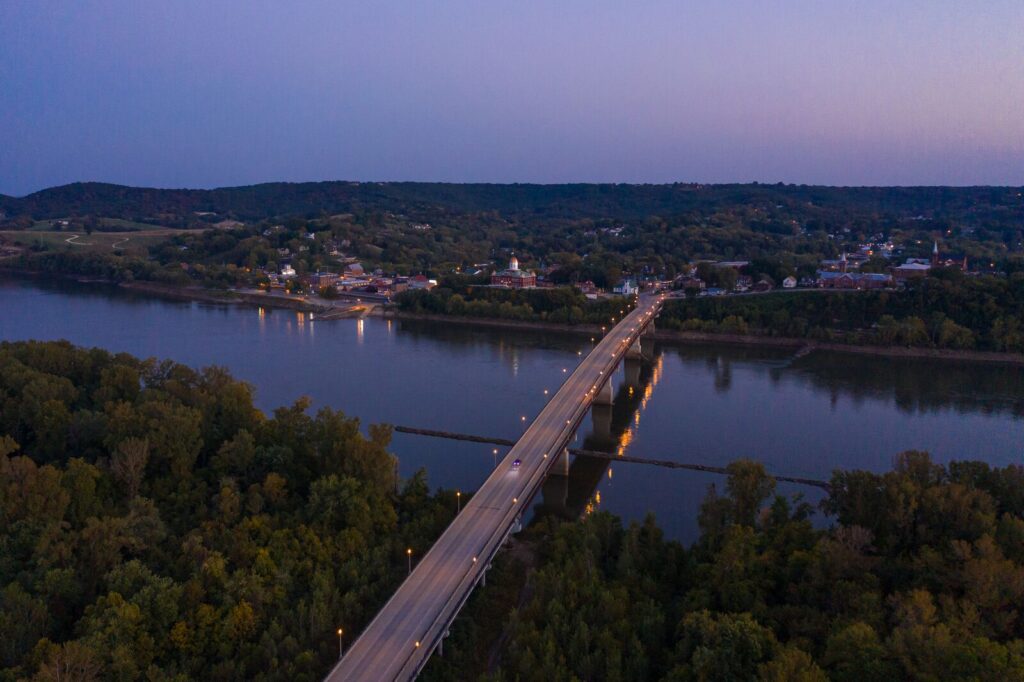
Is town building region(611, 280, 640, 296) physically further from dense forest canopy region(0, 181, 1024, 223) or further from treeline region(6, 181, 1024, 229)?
treeline region(6, 181, 1024, 229)

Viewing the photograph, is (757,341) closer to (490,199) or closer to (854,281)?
(854,281)

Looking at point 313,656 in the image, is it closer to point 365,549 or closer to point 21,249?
point 365,549

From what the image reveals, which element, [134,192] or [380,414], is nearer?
[380,414]

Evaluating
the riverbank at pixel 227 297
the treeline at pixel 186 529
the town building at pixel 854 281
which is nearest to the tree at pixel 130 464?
the treeline at pixel 186 529

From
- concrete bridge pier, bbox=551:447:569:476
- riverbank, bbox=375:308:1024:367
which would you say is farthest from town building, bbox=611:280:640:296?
concrete bridge pier, bbox=551:447:569:476

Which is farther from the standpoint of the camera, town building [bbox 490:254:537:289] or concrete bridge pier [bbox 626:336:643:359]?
town building [bbox 490:254:537:289]

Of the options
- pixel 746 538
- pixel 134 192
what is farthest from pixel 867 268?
pixel 134 192

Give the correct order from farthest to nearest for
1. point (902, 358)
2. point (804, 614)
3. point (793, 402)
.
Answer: point (902, 358) → point (793, 402) → point (804, 614)
